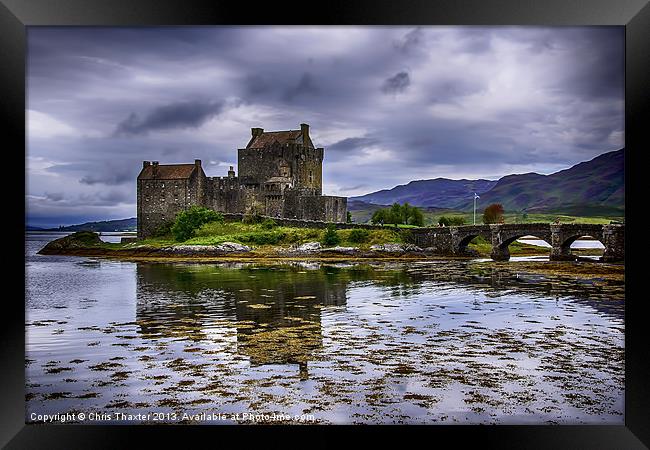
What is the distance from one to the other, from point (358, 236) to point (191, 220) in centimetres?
951

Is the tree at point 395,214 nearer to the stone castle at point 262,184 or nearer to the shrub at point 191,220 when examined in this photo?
the stone castle at point 262,184

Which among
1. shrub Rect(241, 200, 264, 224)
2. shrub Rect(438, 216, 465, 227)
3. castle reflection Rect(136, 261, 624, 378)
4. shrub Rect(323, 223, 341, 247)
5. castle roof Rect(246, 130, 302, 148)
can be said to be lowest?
castle reflection Rect(136, 261, 624, 378)

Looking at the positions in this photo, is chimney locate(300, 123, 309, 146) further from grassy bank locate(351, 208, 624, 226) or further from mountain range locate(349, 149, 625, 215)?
mountain range locate(349, 149, 625, 215)

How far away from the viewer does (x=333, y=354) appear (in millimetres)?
7996

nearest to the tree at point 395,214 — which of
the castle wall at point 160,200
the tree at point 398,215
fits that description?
the tree at point 398,215

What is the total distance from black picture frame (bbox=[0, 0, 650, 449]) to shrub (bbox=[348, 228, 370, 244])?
994 inches

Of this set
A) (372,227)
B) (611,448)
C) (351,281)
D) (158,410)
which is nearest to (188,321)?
(158,410)

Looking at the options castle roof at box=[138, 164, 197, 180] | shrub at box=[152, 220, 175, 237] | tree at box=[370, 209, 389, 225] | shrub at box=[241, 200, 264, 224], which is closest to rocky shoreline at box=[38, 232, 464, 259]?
shrub at box=[152, 220, 175, 237]

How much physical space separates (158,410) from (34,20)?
434 centimetres

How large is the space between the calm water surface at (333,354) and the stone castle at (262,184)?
1936 cm

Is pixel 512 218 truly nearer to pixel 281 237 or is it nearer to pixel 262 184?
pixel 281 237

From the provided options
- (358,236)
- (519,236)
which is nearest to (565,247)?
(519,236)

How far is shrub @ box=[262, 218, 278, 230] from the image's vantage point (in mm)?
33281
